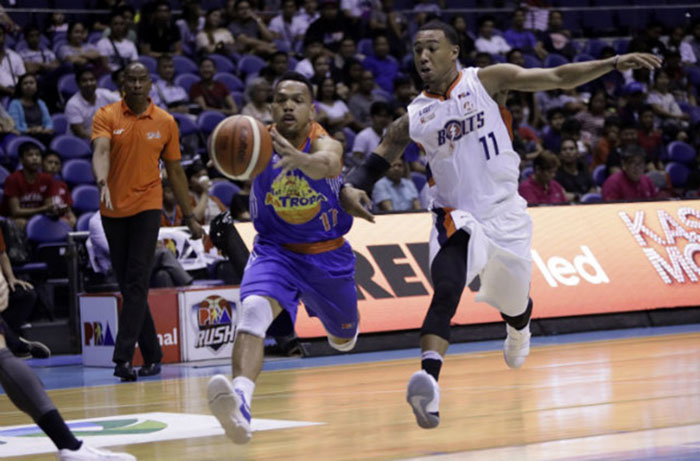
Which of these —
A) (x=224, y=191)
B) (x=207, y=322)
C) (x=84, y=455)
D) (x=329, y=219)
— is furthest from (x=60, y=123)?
(x=84, y=455)

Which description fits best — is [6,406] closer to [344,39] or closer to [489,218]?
[489,218]

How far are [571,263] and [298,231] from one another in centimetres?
680

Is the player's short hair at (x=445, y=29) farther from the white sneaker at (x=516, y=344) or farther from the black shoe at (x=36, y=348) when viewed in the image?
the black shoe at (x=36, y=348)

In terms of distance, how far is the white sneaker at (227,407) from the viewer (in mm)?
5191

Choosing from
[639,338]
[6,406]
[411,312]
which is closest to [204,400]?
[6,406]

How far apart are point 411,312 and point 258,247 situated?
5.46 metres

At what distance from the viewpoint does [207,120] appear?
15.1m

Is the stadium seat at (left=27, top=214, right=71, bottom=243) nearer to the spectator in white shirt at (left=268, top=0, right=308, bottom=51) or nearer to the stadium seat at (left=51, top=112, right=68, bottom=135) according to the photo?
the stadium seat at (left=51, top=112, right=68, bottom=135)

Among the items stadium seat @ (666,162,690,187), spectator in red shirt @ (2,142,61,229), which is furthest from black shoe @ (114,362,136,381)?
stadium seat @ (666,162,690,187)

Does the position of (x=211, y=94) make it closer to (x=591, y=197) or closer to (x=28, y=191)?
(x=28, y=191)

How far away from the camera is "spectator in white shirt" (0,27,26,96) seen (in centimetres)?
1420

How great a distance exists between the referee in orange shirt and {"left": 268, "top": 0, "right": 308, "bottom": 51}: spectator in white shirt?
8147 mm

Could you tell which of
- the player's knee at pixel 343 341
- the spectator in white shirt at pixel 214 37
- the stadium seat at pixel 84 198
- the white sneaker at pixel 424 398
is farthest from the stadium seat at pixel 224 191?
the white sneaker at pixel 424 398

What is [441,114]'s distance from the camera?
21.1 ft
